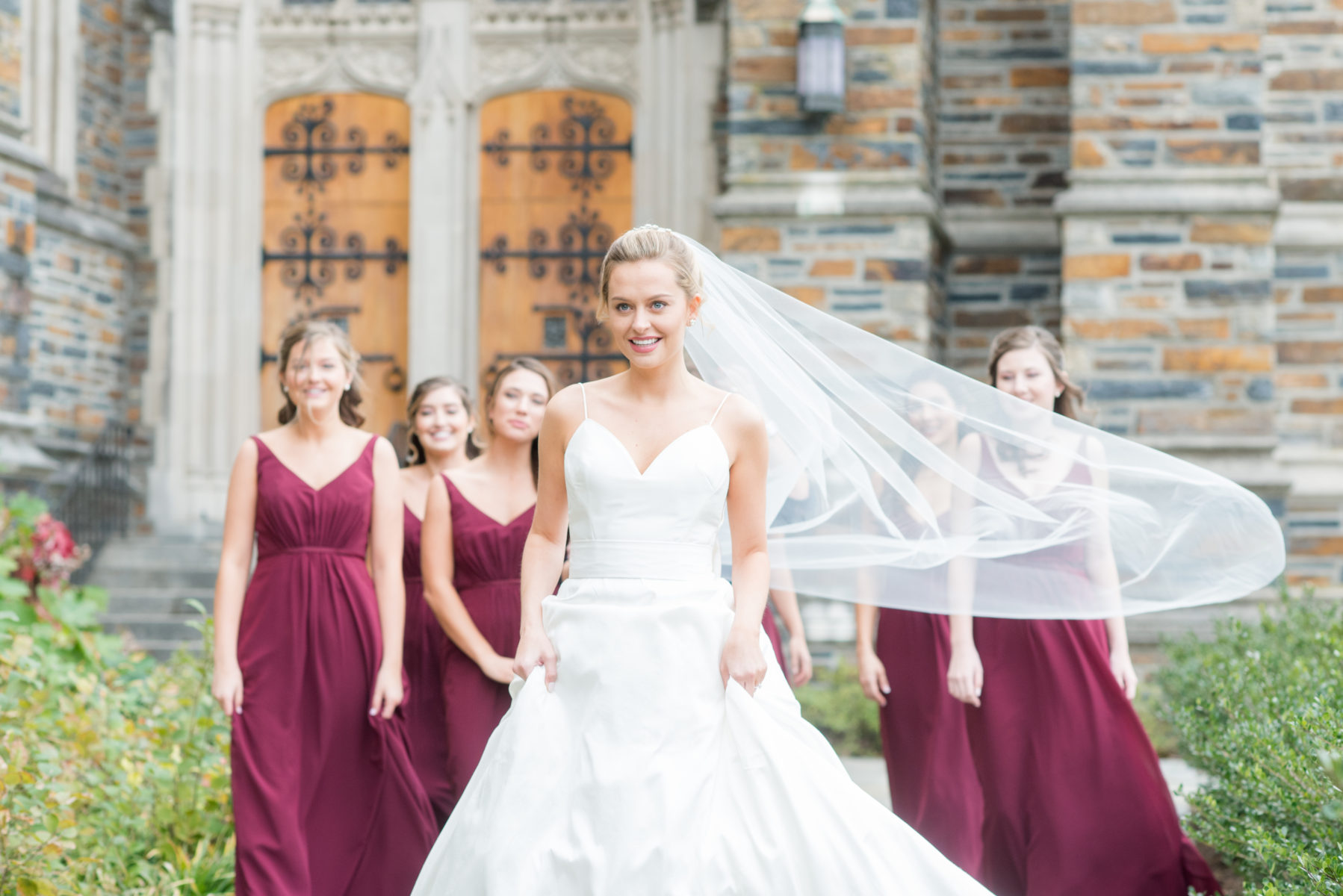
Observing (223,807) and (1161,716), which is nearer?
(223,807)

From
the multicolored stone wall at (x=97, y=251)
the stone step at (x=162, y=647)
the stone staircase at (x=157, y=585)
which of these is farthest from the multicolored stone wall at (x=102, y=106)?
the stone step at (x=162, y=647)

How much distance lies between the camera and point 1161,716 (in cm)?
607

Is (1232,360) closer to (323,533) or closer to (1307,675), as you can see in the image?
(1307,675)

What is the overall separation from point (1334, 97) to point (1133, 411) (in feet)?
8.94

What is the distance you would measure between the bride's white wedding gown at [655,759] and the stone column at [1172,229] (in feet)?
16.9

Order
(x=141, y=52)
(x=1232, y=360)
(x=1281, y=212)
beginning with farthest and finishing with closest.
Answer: (x=141, y=52), (x=1281, y=212), (x=1232, y=360)

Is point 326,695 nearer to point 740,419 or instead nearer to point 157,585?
point 740,419

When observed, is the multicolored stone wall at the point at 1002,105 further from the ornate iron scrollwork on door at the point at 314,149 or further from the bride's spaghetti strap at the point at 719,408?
the bride's spaghetti strap at the point at 719,408

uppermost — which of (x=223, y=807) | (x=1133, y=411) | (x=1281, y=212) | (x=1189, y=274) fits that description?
(x=1281, y=212)

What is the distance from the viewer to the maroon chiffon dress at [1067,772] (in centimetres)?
385

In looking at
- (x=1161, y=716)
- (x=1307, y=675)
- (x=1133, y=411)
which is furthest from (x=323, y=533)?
(x=1133, y=411)

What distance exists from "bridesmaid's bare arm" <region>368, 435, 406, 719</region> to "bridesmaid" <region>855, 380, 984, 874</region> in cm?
162

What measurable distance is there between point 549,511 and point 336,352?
1.45 meters

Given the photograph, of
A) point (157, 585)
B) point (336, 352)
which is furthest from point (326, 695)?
point (157, 585)
